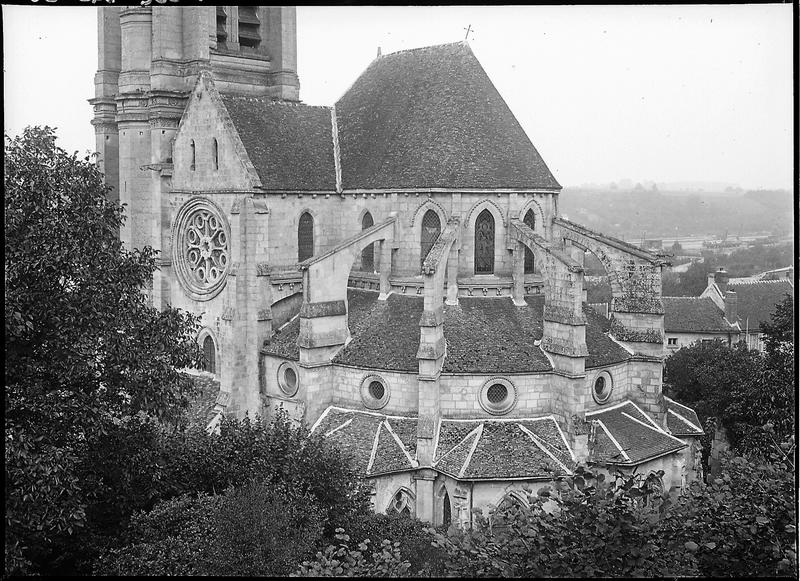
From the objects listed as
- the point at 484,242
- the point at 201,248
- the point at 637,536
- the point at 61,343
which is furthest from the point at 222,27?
the point at 637,536

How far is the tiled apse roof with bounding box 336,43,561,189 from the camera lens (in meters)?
30.8

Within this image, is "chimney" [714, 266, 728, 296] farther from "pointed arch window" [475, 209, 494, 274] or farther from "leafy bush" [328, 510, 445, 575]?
"leafy bush" [328, 510, 445, 575]

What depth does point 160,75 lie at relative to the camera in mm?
34656

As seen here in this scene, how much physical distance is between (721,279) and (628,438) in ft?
126

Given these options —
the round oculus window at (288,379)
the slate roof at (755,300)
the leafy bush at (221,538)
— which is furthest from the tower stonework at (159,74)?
the slate roof at (755,300)

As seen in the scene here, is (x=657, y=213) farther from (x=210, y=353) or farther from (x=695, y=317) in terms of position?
(x=210, y=353)

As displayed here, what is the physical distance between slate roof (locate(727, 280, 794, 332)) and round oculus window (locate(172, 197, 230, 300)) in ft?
125

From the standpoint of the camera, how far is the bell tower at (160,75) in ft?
114

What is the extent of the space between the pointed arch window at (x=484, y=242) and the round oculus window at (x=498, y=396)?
496 centimetres

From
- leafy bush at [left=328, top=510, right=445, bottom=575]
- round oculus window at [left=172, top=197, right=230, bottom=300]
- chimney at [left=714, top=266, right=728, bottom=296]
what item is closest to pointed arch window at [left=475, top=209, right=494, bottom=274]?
round oculus window at [left=172, top=197, right=230, bottom=300]

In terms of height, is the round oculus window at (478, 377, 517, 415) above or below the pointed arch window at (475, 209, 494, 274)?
below

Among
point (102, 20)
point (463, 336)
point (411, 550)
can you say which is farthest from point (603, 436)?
point (102, 20)

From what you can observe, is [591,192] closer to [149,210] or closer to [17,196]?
[149,210]

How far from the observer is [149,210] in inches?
1400
